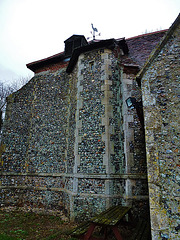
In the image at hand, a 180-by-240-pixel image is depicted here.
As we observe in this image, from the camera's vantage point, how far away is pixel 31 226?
6.28 metres

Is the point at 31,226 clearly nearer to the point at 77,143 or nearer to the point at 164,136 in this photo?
the point at 77,143

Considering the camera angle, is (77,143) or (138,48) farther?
(138,48)

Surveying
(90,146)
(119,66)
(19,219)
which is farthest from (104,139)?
(19,219)

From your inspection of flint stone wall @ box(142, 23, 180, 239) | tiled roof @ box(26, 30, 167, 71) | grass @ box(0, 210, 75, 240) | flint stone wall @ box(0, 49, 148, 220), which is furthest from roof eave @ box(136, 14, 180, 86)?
grass @ box(0, 210, 75, 240)

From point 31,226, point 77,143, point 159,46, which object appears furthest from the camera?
point 77,143

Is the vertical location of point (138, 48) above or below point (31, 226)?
above

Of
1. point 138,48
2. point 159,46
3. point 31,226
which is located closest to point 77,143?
point 31,226

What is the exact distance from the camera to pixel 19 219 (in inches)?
280

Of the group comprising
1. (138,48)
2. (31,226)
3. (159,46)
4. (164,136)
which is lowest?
(31,226)

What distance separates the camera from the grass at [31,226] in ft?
17.1

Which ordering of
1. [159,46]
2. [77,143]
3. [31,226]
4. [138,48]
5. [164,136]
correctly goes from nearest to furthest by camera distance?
[164,136], [159,46], [31,226], [77,143], [138,48]

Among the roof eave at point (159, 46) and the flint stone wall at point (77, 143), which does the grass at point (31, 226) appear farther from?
the roof eave at point (159, 46)

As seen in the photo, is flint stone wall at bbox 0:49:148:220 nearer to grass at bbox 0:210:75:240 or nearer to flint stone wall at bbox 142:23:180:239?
grass at bbox 0:210:75:240

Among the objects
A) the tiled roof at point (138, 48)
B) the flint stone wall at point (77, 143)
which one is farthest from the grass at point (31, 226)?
the tiled roof at point (138, 48)
